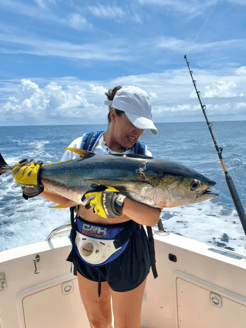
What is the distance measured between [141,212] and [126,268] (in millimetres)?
443

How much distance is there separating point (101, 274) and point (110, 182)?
0.67 m

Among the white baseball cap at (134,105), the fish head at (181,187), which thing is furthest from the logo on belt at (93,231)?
the white baseball cap at (134,105)

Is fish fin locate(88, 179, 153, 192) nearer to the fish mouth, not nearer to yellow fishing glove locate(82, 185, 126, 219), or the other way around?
yellow fishing glove locate(82, 185, 126, 219)

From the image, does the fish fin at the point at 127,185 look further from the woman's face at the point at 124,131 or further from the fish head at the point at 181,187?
the woman's face at the point at 124,131

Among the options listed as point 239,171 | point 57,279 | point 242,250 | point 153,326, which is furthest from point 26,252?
point 239,171

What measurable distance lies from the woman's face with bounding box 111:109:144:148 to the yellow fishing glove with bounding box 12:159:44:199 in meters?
0.56

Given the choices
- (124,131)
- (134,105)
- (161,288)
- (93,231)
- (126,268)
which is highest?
(134,105)

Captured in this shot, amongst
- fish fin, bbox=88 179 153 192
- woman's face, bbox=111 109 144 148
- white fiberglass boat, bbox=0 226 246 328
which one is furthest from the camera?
white fiberglass boat, bbox=0 226 246 328

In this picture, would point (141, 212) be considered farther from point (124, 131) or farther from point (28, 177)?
point (28, 177)

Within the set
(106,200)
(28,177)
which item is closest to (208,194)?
(106,200)

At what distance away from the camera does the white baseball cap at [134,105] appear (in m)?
1.74

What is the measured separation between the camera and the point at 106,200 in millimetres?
1451

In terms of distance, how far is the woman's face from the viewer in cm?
179

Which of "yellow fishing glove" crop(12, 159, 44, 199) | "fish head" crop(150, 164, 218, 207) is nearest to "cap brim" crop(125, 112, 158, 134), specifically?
"fish head" crop(150, 164, 218, 207)
